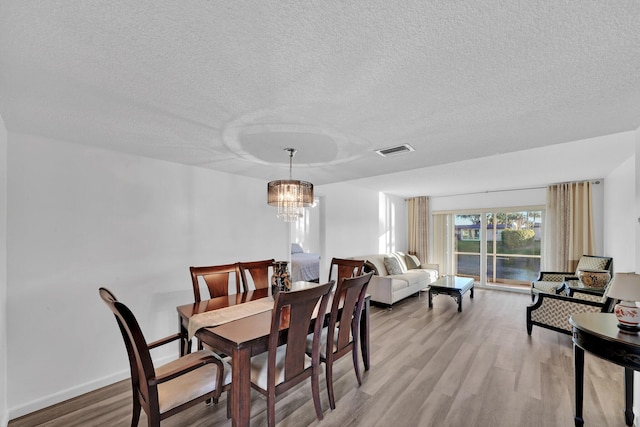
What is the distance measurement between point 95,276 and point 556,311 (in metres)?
5.11

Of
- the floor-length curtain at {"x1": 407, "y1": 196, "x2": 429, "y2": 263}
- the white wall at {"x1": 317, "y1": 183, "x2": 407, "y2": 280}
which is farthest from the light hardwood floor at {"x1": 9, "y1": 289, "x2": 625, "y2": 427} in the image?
the floor-length curtain at {"x1": 407, "y1": 196, "x2": 429, "y2": 263}

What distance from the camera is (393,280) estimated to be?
4.83 meters

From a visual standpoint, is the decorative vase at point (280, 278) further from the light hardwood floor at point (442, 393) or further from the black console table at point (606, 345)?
the black console table at point (606, 345)

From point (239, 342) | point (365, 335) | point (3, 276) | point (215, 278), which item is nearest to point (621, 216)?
point (365, 335)

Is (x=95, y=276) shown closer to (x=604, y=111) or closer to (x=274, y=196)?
(x=274, y=196)

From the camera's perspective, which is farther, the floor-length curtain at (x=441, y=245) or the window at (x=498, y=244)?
the floor-length curtain at (x=441, y=245)

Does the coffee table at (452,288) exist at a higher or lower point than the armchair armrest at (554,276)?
lower

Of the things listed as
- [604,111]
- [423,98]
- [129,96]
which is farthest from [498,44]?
[129,96]

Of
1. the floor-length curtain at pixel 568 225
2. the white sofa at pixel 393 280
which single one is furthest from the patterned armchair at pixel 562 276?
the white sofa at pixel 393 280

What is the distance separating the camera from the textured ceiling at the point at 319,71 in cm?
95

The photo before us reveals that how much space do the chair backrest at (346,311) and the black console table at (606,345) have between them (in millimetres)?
1424

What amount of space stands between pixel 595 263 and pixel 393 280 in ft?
11.4

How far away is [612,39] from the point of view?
1064 millimetres

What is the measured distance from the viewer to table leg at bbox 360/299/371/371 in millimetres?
2754
